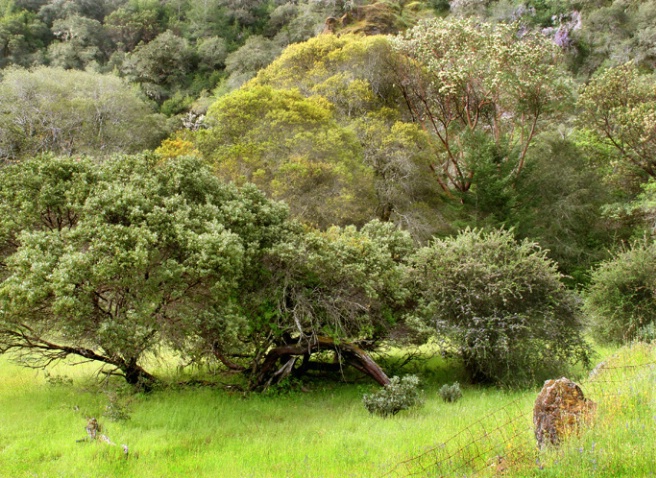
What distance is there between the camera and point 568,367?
13641mm

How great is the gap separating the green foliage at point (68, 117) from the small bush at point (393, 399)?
27.5m

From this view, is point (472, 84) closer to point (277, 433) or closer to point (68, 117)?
point (277, 433)

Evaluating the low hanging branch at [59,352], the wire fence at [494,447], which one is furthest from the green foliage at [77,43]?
the wire fence at [494,447]

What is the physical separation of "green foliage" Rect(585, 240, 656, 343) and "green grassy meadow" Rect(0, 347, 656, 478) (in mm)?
5200

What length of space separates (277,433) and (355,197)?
1514 cm

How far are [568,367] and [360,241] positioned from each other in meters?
6.71

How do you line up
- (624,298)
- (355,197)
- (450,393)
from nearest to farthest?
(450,393) < (624,298) < (355,197)

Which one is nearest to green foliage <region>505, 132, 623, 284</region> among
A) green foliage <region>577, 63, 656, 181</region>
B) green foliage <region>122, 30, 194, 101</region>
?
green foliage <region>577, 63, 656, 181</region>

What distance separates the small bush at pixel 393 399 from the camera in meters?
11.2

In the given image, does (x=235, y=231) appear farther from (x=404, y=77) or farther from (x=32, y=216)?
(x=404, y=77)

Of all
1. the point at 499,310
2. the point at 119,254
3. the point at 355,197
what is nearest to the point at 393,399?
the point at 499,310

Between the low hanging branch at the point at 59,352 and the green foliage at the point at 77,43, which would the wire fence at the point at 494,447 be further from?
the green foliage at the point at 77,43

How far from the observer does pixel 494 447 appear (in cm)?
684

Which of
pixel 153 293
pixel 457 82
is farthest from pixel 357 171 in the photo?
pixel 153 293
